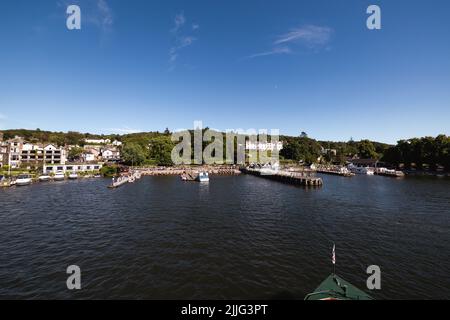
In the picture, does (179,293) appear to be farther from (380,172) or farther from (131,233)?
(380,172)

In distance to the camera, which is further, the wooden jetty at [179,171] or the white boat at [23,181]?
the wooden jetty at [179,171]

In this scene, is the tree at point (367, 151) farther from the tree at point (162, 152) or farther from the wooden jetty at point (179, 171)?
the tree at point (162, 152)

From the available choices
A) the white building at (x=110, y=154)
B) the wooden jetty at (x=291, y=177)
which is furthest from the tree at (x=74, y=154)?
the wooden jetty at (x=291, y=177)

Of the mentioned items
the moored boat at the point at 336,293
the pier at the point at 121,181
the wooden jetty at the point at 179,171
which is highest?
the wooden jetty at the point at 179,171

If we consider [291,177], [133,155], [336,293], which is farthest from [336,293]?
[133,155]

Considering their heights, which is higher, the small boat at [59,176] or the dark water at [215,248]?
the small boat at [59,176]

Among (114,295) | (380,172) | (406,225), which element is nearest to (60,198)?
(114,295)
